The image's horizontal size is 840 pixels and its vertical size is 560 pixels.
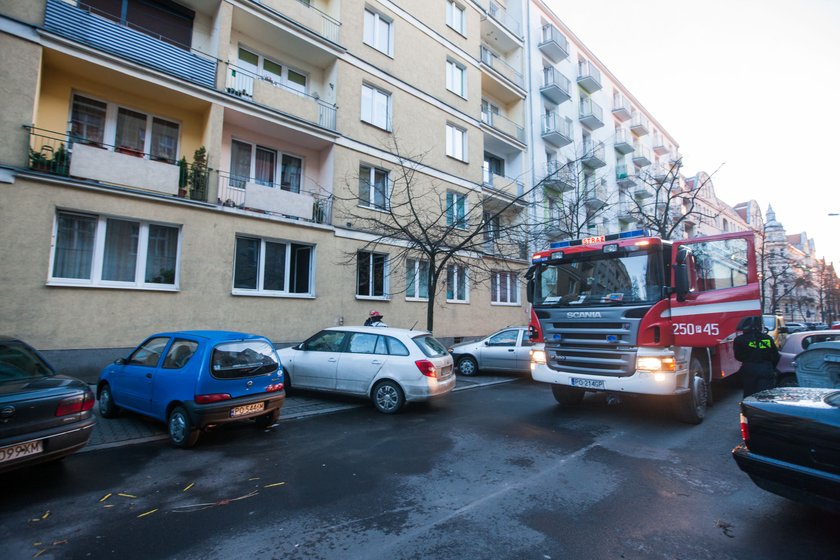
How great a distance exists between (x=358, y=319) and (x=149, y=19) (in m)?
10.7

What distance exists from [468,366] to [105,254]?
10074mm

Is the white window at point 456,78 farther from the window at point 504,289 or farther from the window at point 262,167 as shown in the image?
the window at point 504,289

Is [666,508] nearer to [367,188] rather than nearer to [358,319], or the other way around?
[358,319]

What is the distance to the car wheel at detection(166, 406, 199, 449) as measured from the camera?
5672 mm

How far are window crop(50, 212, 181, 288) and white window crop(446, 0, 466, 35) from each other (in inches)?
632

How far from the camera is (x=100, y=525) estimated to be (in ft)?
11.9

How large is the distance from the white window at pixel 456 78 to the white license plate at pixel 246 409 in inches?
673

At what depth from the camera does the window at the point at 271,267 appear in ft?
39.9

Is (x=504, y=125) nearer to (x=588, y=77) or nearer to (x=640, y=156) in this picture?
(x=588, y=77)

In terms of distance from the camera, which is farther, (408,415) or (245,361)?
(408,415)

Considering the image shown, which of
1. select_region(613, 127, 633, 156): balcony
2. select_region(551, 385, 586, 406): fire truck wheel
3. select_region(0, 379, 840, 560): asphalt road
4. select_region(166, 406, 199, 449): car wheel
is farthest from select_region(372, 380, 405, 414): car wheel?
select_region(613, 127, 633, 156): balcony

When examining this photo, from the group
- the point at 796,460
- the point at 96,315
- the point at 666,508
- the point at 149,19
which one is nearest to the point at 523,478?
the point at 666,508

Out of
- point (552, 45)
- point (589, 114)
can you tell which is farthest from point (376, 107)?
point (589, 114)

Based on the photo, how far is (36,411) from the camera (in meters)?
4.12
